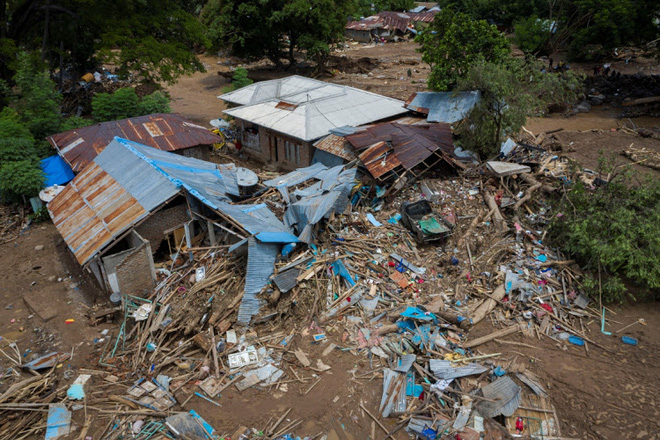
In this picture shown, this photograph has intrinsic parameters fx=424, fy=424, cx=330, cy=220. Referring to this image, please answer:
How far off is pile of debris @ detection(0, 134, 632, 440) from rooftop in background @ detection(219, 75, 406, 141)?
4983mm

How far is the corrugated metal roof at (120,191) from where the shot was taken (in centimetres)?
1162

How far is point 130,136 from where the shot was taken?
1791 centimetres

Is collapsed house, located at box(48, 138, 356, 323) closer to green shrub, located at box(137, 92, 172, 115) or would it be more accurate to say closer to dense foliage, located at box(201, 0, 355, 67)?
green shrub, located at box(137, 92, 172, 115)

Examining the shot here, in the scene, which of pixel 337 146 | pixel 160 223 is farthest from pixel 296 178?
pixel 160 223

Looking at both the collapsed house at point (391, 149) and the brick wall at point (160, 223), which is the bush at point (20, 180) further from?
the collapsed house at point (391, 149)

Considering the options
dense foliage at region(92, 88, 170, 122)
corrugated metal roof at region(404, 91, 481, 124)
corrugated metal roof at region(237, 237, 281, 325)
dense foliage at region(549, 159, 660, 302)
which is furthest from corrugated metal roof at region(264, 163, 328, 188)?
dense foliage at region(92, 88, 170, 122)

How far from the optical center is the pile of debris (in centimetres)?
830

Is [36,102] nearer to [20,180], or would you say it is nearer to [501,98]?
[20,180]

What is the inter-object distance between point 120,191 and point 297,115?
354 inches

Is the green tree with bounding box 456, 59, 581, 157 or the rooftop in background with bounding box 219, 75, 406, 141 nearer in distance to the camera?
the green tree with bounding box 456, 59, 581, 157

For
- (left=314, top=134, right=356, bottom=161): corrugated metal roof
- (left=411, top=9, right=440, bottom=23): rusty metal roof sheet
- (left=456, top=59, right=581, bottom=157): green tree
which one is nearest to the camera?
(left=456, top=59, right=581, bottom=157): green tree

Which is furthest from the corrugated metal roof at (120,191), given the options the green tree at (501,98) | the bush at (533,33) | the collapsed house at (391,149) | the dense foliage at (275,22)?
the bush at (533,33)

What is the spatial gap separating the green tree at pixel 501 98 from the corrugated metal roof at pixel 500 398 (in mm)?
10722

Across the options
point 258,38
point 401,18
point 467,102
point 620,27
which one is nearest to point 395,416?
point 467,102
